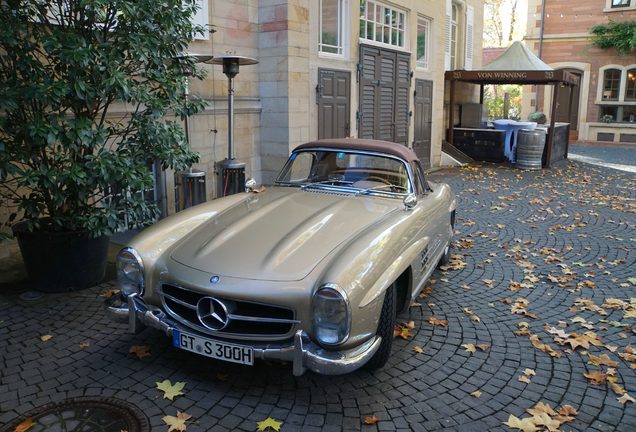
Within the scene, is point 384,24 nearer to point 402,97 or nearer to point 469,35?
point 402,97

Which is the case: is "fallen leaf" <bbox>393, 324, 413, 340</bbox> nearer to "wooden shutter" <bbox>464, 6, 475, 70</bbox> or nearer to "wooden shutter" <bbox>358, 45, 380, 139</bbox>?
"wooden shutter" <bbox>358, 45, 380, 139</bbox>

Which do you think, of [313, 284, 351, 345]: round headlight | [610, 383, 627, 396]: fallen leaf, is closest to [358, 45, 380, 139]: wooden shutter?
[610, 383, 627, 396]: fallen leaf

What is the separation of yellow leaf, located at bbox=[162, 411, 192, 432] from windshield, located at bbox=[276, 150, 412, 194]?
234 centimetres

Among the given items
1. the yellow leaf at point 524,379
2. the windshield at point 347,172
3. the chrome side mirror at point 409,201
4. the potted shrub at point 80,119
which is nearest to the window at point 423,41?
the potted shrub at point 80,119

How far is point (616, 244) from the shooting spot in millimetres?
6902

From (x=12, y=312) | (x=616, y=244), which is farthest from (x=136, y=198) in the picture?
(x=616, y=244)

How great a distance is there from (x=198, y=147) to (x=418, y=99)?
7.31 metres

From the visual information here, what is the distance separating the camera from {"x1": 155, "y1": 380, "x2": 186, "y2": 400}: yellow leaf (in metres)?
3.25

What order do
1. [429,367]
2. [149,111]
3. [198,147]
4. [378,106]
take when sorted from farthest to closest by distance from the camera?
[378,106]
[198,147]
[149,111]
[429,367]

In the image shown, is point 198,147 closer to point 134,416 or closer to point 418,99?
point 134,416

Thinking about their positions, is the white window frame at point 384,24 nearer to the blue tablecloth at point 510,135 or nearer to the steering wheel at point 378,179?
the blue tablecloth at point 510,135

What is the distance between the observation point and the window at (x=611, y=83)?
2306 cm

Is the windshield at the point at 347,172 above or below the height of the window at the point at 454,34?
below

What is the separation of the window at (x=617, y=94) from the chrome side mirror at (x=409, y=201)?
2252 cm
